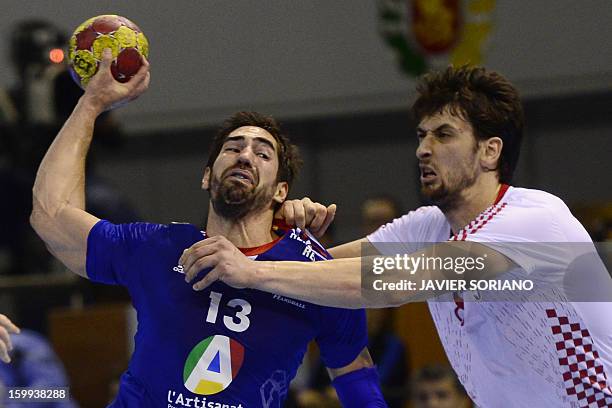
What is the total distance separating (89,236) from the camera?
4137mm

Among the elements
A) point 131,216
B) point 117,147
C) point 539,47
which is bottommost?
point 131,216

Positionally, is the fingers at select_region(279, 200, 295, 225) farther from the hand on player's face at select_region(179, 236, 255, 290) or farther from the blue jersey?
the hand on player's face at select_region(179, 236, 255, 290)

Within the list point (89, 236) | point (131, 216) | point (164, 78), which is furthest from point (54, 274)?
point (89, 236)

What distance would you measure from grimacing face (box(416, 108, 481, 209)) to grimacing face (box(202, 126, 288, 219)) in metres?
0.56

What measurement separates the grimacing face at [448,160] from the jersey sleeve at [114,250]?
1.07 metres

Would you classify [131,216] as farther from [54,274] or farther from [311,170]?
[311,170]

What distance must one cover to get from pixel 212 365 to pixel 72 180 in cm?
88

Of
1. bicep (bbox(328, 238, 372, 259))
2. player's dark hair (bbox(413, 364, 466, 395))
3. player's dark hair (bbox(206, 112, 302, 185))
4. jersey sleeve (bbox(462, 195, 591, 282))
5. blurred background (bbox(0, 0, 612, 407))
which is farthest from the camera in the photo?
blurred background (bbox(0, 0, 612, 407))

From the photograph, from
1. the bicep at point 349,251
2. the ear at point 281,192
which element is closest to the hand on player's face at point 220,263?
the ear at point 281,192

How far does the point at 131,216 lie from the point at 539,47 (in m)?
4.06

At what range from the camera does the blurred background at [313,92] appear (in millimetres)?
8586

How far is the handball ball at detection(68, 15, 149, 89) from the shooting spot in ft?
13.9

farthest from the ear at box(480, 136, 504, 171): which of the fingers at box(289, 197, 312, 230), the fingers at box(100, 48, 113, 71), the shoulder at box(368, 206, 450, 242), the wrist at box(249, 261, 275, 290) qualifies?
the fingers at box(100, 48, 113, 71)

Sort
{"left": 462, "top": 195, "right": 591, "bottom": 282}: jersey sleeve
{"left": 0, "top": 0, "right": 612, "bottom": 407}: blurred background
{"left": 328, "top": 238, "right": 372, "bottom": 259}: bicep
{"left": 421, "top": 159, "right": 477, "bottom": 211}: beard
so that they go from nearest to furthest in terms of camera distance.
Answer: {"left": 462, "top": 195, "right": 591, "bottom": 282}: jersey sleeve < {"left": 421, "top": 159, "right": 477, "bottom": 211}: beard < {"left": 328, "top": 238, "right": 372, "bottom": 259}: bicep < {"left": 0, "top": 0, "right": 612, "bottom": 407}: blurred background
